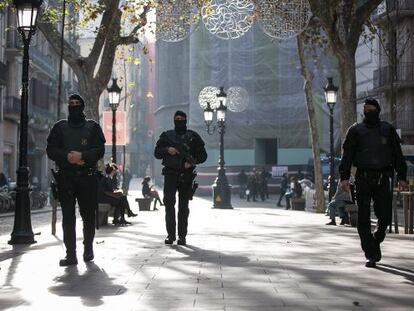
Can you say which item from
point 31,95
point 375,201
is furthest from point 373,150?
point 31,95

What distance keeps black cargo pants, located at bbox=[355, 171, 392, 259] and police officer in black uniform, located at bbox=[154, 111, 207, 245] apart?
2752 millimetres

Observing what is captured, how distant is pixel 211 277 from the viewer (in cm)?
670

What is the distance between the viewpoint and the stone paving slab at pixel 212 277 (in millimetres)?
5422

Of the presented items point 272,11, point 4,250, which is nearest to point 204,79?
point 272,11

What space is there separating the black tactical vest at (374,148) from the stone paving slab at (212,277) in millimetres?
1022

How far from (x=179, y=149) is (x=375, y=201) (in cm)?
300

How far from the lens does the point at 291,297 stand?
5.61m

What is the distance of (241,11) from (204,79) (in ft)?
106

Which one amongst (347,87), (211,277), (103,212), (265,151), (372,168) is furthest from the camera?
(265,151)

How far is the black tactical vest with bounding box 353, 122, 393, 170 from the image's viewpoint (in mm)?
7543

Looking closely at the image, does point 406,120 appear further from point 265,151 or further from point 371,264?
point 371,264

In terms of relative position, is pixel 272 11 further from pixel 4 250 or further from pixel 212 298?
pixel 212 298

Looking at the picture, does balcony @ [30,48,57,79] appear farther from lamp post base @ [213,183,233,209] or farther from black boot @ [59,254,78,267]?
black boot @ [59,254,78,267]

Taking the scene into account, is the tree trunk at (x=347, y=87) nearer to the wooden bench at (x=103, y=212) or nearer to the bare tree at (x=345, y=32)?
the bare tree at (x=345, y=32)
